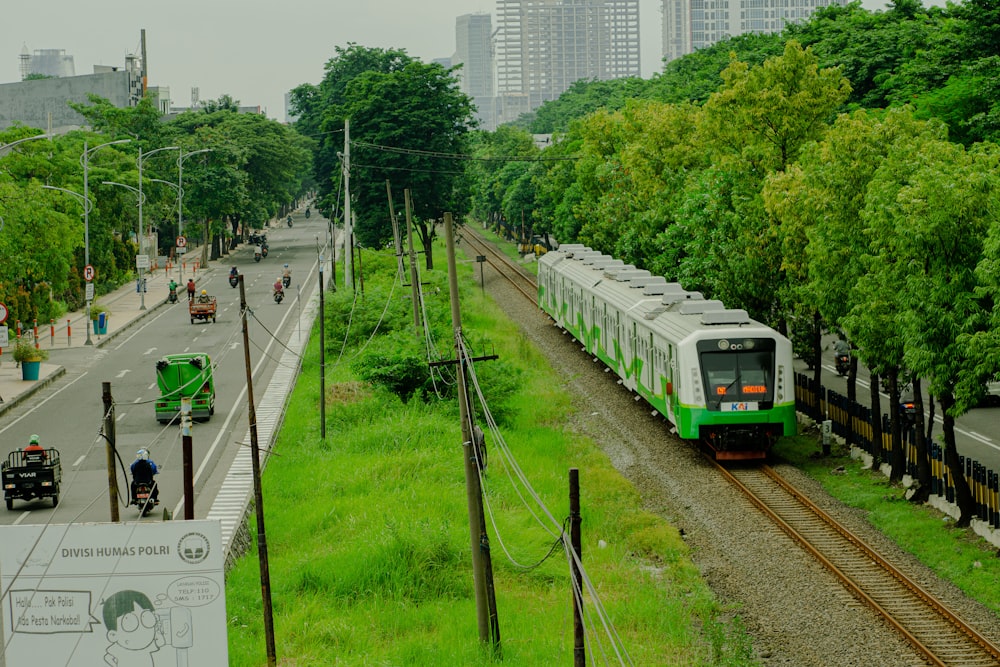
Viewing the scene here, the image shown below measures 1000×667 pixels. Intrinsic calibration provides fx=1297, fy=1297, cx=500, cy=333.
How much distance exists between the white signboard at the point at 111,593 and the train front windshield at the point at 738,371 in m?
16.9

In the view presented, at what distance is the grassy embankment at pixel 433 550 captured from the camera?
18.9 m

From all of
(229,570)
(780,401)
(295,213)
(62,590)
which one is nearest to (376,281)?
(780,401)

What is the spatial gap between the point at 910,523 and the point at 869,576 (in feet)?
10.7

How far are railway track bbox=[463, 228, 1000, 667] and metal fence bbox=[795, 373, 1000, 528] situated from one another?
2.50m

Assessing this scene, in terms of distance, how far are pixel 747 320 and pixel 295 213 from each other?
139 metres

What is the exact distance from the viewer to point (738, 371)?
1129 inches

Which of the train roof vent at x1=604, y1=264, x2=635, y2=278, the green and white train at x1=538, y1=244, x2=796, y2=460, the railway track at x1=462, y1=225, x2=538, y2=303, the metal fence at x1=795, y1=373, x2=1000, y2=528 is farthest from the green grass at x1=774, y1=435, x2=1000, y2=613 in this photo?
the railway track at x1=462, y1=225, x2=538, y2=303

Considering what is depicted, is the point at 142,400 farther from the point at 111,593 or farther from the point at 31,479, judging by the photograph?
the point at 111,593

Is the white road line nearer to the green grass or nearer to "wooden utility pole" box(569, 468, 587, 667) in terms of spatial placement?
the green grass

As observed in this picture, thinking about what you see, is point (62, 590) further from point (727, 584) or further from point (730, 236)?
point (730, 236)

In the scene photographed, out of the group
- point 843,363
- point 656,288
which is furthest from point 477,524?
point 843,363

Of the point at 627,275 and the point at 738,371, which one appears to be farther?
the point at 627,275

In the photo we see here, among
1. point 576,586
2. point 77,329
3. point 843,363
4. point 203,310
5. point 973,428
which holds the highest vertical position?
point 203,310

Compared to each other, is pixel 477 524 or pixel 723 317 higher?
pixel 723 317
